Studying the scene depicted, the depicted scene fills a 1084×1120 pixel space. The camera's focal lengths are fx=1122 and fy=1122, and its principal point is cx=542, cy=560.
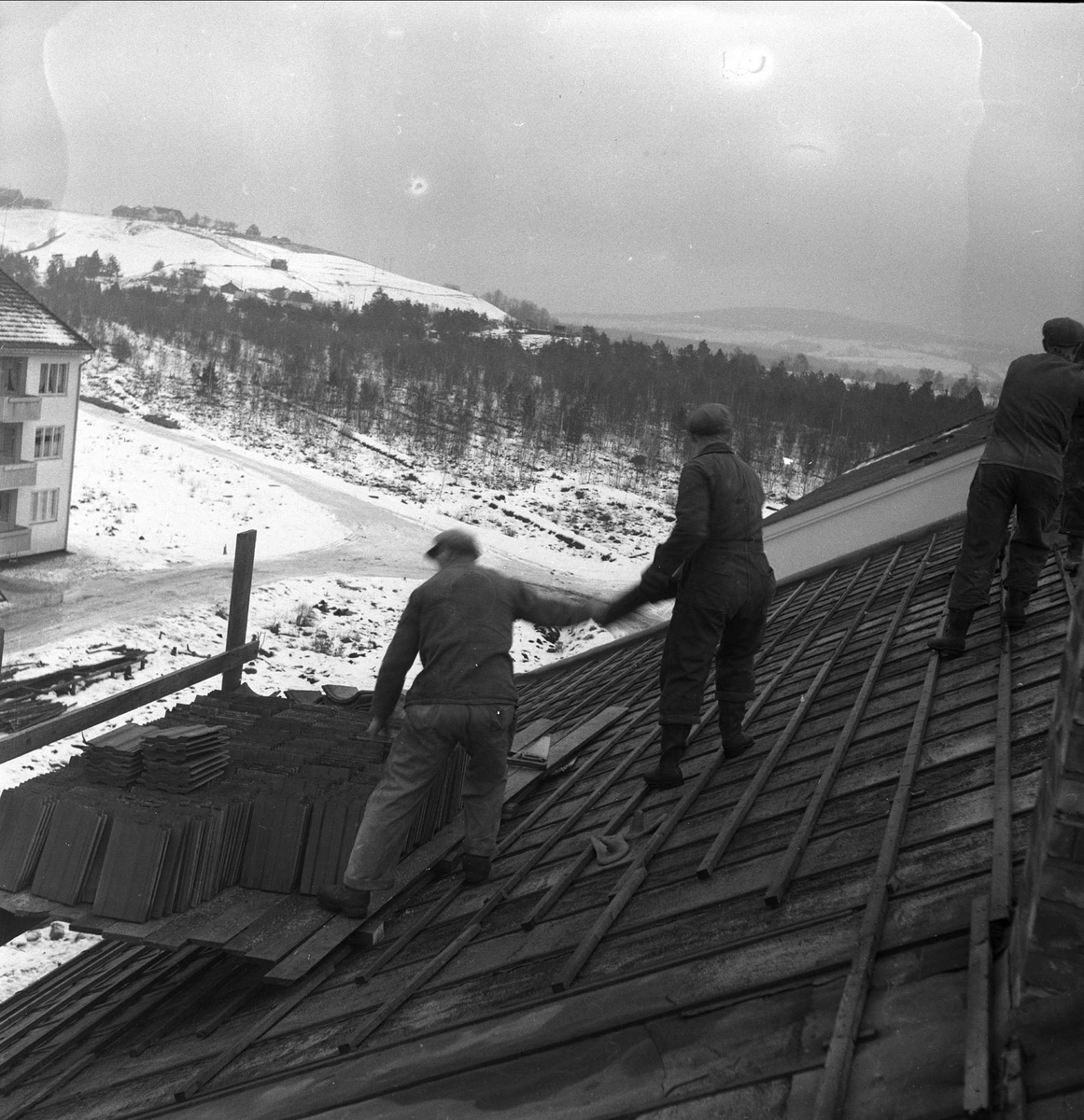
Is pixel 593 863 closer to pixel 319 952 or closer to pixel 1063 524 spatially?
pixel 319 952

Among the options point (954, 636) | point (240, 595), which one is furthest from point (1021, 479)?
point (240, 595)

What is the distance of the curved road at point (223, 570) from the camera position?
22016 millimetres

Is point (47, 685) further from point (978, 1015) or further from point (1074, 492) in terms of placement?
point (978, 1015)

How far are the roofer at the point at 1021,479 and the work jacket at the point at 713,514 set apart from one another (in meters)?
1.08

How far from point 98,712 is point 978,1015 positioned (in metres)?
4.87

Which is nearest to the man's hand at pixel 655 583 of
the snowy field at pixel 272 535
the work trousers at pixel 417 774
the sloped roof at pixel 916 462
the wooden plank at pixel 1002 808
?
the work trousers at pixel 417 774

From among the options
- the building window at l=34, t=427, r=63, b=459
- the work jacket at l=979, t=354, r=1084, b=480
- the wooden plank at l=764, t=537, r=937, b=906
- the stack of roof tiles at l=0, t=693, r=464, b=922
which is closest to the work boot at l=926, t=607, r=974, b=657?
the wooden plank at l=764, t=537, r=937, b=906

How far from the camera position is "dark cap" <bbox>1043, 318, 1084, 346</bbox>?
4617 mm

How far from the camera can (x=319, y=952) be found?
3.61 m

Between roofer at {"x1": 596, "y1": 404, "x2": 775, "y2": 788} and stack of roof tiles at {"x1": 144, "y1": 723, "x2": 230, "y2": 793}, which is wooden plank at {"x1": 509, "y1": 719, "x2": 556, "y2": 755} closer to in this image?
roofer at {"x1": 596, "y1": 404, "x2": 775, "y2": 788}

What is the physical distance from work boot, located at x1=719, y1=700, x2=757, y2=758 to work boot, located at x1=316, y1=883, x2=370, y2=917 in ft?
5.08

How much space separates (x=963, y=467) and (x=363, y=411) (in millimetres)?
32828

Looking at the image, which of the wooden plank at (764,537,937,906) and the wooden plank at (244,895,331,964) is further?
the wooden plank at (244,895,331,964)

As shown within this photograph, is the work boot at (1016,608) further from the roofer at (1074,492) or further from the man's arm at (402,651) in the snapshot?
the man's arm at (402,651)
